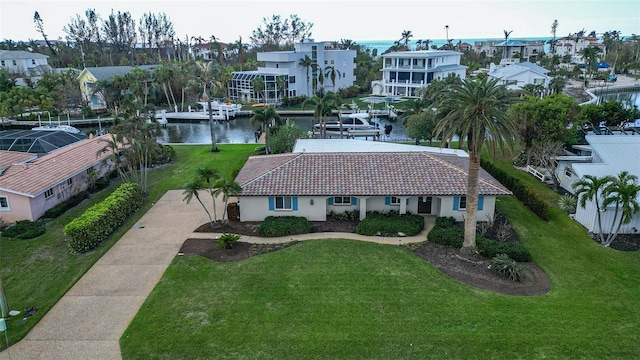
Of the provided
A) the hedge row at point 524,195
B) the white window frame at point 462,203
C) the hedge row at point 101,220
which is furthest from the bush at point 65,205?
the hedge row at point 524,195

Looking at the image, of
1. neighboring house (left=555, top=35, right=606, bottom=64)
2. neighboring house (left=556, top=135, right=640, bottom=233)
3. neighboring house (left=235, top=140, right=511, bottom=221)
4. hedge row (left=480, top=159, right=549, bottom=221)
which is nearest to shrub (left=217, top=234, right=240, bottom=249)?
neighboring house (left=235, top=140, right=511, bottom=221)

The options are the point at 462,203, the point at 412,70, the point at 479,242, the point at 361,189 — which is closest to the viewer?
the point at 479,242

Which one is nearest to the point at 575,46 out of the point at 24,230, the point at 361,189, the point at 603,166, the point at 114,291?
the point at 603,166

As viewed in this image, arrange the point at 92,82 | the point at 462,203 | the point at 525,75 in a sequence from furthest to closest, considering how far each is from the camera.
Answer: the point at 525,75 < the point at 92,82 < the point at 462,203

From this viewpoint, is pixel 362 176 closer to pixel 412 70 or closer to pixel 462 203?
pixel 462 203

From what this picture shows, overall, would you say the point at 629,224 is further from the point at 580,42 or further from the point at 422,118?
the point at 580,42

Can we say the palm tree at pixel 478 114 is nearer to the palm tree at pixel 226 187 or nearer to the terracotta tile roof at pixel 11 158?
the palm tree at pixel 226 187
